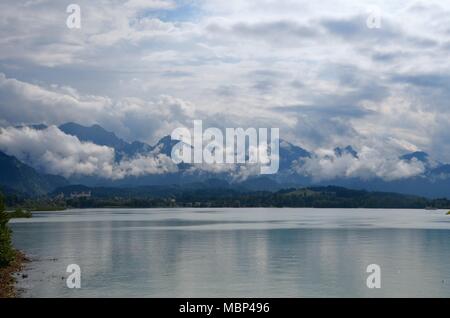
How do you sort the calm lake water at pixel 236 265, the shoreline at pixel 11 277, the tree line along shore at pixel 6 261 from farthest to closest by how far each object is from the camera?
the tree line along shore at pixel 6 261
the calm lake water at pixel 236 265
the shoreline at pixel 11 277

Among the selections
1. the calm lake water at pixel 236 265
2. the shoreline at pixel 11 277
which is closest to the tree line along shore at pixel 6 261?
the shoreline at pixel 11 277

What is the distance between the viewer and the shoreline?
55256 millimetres

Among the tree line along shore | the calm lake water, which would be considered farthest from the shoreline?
the calm lake water

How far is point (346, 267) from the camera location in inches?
3041

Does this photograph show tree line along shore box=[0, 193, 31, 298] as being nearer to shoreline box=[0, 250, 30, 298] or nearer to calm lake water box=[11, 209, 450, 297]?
shoreline box=[0, 250, 30, 298]

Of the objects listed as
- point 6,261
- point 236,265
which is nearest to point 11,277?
point 6,261

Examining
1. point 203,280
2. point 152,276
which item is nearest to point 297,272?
point 203,280

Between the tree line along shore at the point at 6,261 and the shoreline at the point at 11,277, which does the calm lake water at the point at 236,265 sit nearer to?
the shoreline at the point at 11,277

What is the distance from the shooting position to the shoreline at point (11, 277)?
55256mm

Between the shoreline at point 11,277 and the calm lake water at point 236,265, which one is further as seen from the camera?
the calm lake water at point 236,265

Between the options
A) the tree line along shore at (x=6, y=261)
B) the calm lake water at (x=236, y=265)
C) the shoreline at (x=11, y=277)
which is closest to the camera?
the shoreline at (x=11, y=277)
